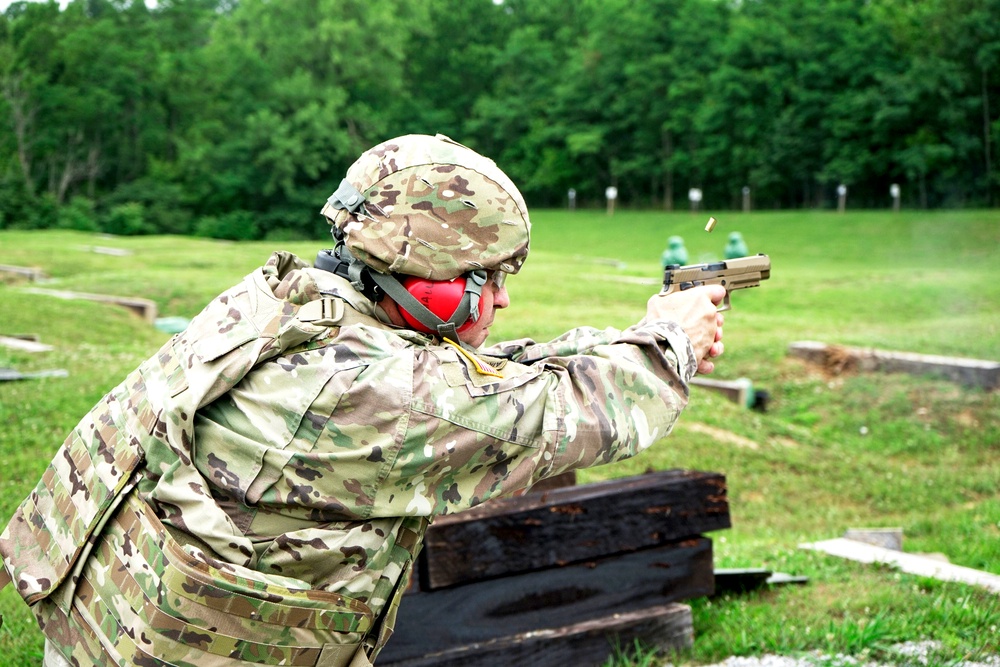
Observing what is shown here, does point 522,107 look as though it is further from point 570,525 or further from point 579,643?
point 579,643

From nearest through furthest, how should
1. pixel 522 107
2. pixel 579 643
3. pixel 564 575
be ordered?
pixel 579 643 < pixel 564 575 < pixel 522 107

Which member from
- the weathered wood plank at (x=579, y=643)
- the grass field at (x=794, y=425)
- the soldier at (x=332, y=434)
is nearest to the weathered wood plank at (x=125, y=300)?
the grass field at (x=794, y=425)

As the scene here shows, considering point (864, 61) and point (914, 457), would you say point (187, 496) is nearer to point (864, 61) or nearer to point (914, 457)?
point (914, 457)

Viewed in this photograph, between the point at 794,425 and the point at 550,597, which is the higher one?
the point at 550,597

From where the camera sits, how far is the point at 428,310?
211 centimetres

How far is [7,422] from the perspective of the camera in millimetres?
6441

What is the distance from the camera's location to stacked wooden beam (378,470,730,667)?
3459mm

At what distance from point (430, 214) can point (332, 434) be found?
48 centimetres

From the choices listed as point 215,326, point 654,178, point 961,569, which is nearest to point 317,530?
point 215,326

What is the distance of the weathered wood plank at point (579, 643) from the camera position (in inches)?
135

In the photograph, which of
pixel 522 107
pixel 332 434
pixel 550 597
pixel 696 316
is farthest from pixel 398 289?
pixel 522 107

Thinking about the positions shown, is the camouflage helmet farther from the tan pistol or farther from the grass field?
the grass field

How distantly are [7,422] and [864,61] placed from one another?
52.0 metres

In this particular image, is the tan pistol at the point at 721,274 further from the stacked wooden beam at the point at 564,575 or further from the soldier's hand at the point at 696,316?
the stacked wooden beam at the point at 564,575
